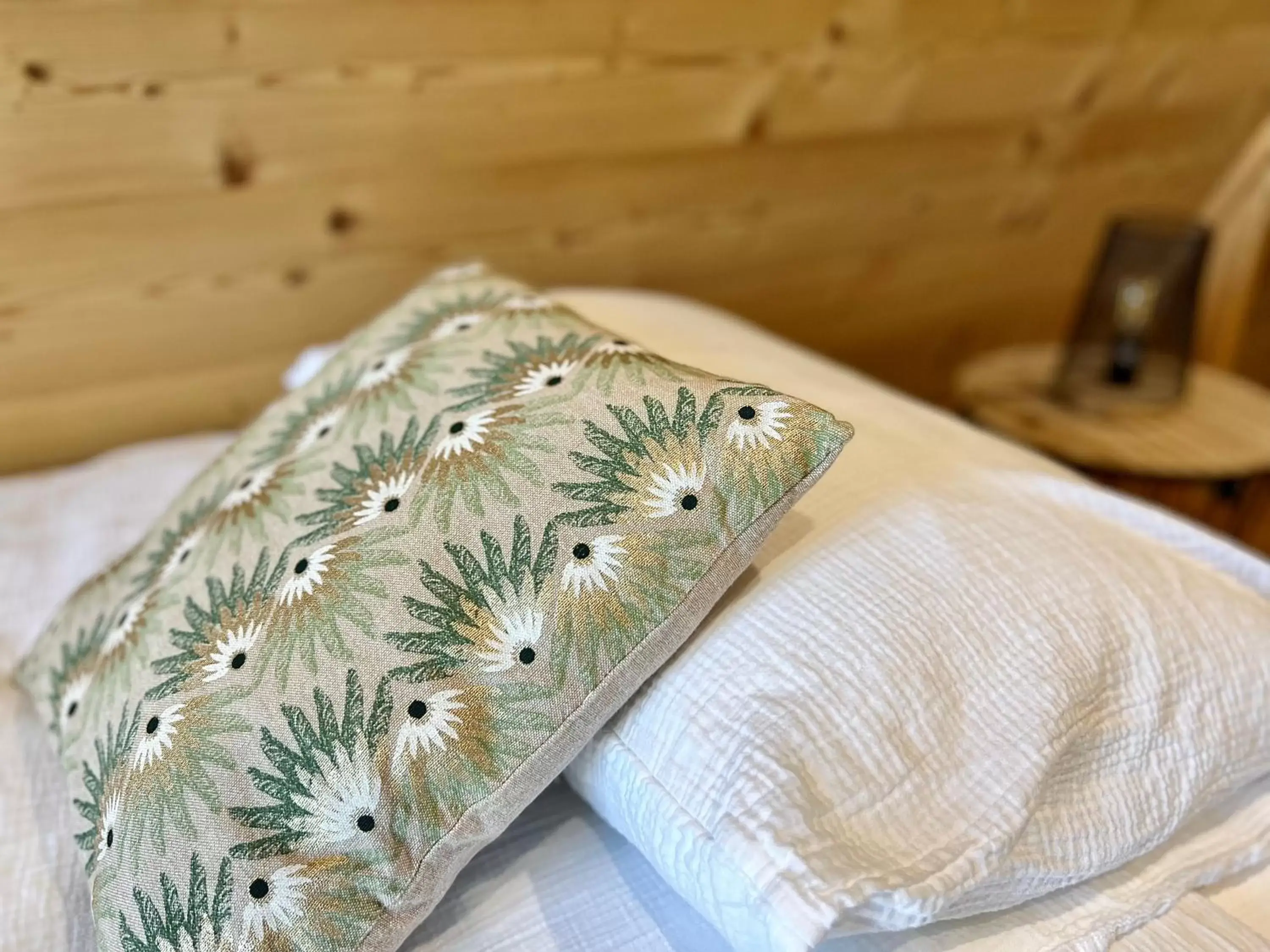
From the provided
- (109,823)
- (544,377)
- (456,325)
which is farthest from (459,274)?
(109,823)

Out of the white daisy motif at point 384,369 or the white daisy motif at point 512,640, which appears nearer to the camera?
the white daisy motif at point 512,640

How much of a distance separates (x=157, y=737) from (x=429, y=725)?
159 millimetres

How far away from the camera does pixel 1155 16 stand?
5.08 ft

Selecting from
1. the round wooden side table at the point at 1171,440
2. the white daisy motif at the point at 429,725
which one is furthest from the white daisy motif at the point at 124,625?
the round wooden side table at the point at 1171,440

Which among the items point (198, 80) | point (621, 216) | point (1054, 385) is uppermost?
point (198, 80)

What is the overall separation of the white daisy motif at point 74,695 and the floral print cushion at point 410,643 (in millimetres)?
18

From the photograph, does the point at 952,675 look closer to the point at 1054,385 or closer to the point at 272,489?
the point at 272,489

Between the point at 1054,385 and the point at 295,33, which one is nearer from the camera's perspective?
the point at 295,33

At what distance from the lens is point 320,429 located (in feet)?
2.27

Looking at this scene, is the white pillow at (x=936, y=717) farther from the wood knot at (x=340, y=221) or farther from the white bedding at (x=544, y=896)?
the wood knot at (x=340, y=221)

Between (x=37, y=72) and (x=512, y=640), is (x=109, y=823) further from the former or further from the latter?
(x=37, y=72)

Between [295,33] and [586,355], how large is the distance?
1.92 feet

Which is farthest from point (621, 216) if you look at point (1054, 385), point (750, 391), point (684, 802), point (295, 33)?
point (684, 802)

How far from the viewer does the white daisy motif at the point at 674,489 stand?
561 mm
